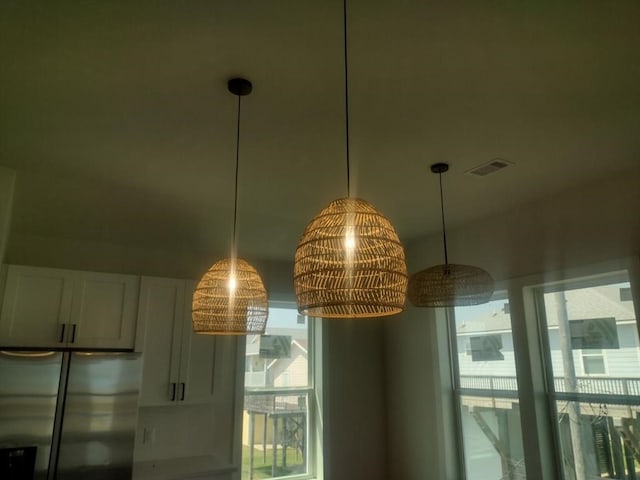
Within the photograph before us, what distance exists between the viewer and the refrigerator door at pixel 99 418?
303 centimetres

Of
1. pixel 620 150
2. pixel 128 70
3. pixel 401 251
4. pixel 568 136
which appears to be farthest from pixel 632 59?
pixel 128 70

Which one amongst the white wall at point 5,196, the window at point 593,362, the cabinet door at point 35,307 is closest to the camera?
the white wall at point 5,196

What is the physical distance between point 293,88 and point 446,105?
2.34 feet

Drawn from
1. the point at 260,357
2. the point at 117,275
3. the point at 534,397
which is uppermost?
the point at 117,275

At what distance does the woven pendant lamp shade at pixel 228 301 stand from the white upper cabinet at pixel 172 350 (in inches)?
67.8

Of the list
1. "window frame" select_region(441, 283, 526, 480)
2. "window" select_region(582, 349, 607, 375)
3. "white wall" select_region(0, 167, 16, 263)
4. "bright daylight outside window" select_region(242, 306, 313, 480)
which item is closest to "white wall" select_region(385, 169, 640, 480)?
"window frame" select_region(441, 283, 526, 480)

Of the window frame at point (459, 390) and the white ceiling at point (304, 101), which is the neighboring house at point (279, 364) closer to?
the window frame at point (459, 390)

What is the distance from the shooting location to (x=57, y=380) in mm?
3031

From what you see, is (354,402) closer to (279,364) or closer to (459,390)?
(279,364)

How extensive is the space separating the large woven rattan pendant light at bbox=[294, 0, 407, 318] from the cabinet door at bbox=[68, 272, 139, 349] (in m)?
2.62

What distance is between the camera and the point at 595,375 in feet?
9.92

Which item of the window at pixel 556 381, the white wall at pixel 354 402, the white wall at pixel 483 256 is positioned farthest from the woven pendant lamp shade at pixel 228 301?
the white wall at pixel 354 402

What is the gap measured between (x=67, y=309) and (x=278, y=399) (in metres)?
2.14

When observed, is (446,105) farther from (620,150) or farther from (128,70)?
(128,70)
